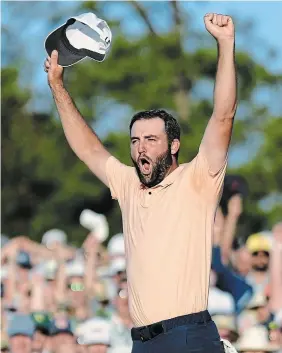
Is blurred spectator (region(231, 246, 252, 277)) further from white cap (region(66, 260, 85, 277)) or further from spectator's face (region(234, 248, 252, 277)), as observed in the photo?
white cap (region(66, 260, 85, 277))

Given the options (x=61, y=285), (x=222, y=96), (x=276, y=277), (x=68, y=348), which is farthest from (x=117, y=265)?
(x=222, y=96)

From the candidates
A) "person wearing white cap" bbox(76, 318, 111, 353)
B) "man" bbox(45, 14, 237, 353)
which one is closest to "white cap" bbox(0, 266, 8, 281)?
→ "person wearing white cap" bbox(76, 318, 111, 353)

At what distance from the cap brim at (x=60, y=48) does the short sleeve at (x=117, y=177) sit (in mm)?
569

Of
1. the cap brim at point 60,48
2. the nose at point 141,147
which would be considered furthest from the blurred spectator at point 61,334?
the nose at point 141,147

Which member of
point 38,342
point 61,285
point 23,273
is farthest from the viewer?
point 23,273

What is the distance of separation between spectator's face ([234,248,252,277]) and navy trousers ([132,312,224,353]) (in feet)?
14.9

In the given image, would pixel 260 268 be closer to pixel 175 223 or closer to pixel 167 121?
pixel 167 121

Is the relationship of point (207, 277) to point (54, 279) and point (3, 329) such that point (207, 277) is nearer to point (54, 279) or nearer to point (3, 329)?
point (3, 329)

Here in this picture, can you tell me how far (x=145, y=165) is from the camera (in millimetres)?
6273

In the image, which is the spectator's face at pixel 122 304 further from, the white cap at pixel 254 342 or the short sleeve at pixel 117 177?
the short sleeve at pixel 117 177

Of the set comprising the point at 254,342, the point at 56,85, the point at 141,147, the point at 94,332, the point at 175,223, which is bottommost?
the point at 175,223

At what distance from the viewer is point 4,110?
27.1 m

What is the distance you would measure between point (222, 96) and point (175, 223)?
646 millimetres

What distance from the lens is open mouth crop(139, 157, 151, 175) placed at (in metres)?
6.25
